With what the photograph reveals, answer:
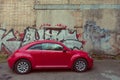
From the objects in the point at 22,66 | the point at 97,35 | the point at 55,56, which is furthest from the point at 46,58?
the point at 97,35

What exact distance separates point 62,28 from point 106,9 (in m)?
3.12

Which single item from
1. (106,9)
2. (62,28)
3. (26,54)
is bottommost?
(26,54)

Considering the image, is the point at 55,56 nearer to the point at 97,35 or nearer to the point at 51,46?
the point at 51,46

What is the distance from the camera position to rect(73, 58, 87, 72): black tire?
45.1 feet

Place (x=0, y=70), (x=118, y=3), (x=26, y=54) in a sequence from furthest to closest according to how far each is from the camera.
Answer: (x=118, y=3)
(x=0, y=70)
(x=26, y=54)

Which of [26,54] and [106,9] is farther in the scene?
[106,9]

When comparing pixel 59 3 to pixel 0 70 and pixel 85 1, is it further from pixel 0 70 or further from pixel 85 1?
pixel 0 70

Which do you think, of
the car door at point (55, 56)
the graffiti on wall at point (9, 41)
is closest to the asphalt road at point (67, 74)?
the car door at point (55, 56)

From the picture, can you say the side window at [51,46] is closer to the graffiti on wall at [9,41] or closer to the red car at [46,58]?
the red car at [46,58]

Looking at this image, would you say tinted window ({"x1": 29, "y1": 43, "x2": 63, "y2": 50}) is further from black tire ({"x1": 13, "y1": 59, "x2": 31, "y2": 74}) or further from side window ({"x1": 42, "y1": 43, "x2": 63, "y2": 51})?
black tire ({"x1": 13, "y1": 59, "x2": 31, "y2": 74})

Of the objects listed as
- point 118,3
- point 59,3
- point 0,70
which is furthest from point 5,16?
point 118,3

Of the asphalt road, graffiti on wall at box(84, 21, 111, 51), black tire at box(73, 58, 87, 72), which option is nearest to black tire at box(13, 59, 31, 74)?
the asphalt road

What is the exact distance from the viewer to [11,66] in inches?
531

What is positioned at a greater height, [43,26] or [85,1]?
[85,1]
